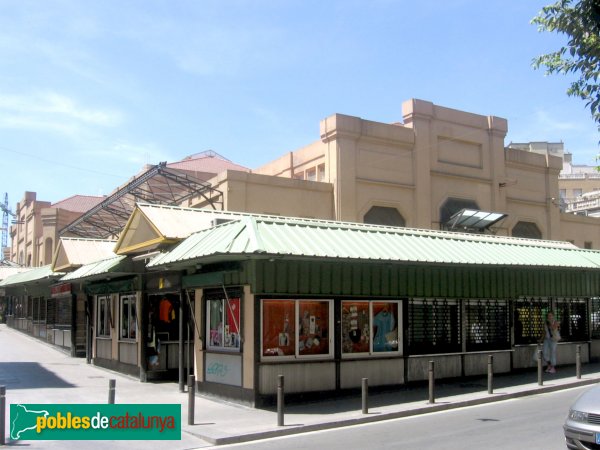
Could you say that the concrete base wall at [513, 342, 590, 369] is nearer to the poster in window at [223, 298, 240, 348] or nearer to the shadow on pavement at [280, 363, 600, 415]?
the shadow on pavement at [280, 363, 600, 415]

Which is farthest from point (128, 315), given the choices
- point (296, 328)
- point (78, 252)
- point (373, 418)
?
point (373, 418)

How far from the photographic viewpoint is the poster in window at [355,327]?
15.8 metres

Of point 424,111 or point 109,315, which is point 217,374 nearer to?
point 109,315

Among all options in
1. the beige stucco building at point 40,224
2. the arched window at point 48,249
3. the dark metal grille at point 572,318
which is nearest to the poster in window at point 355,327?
the dark metal grille at point 572,318

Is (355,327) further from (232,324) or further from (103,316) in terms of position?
(103,316)

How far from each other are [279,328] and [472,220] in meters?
22.0

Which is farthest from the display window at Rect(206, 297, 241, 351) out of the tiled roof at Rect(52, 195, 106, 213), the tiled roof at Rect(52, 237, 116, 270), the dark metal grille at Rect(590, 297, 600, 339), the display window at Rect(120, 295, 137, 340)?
the tiled roof at Rect(52, 195, 106, 213)

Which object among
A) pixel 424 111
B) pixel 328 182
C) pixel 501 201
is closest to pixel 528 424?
pixel 328 182

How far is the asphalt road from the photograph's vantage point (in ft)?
33.8

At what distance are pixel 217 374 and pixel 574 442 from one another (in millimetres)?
8897

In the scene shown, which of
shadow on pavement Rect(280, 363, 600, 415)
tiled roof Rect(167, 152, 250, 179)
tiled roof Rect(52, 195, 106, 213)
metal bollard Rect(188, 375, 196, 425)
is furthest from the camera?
tiled roof Rect(52, 195, 106, 213)

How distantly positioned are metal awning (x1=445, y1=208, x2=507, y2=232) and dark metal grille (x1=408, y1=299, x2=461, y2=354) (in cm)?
1647

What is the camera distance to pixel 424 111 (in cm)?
3559

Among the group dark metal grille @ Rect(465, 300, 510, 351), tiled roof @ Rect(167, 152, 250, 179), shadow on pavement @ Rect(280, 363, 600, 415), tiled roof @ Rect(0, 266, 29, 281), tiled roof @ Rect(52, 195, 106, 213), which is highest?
tiled roof @ Rect(167, 152, 250, 179)
